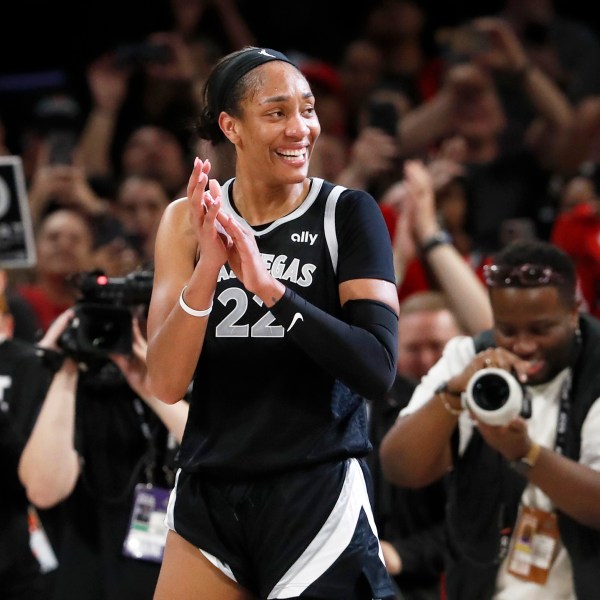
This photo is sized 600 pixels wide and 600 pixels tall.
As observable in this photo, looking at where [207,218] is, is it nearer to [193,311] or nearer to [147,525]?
[193,311]

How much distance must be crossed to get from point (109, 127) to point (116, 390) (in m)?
4.32

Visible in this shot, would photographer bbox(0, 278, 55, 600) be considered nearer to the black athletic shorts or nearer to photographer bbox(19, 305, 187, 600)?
photographer bbox(19, 305, 187, 600)

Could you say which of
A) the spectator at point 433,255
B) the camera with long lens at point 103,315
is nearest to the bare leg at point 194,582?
the camera with long lens at point 103,315

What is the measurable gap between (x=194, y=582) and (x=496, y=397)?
42.2 inches

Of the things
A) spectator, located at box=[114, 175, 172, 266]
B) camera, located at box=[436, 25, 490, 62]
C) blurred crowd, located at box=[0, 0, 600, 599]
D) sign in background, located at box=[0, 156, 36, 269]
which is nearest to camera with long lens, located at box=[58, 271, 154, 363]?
blurred crowd, located at box=[0, 0, 600, 599]

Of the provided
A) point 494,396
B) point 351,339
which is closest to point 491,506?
point 494,396

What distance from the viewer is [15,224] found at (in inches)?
231

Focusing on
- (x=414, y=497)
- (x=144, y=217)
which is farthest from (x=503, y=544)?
(x=144, y=217)

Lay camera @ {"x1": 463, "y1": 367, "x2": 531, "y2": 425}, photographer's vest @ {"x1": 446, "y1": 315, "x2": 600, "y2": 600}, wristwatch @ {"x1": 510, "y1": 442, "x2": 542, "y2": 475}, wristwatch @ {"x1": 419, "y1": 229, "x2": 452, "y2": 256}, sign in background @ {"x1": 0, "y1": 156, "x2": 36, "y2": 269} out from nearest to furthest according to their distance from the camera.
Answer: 1. camera @ {"x1": 463, "y1": 367, "x2": 531, "y2": 425}
2. wristwatch @ {"x1": 510, "y1": 442, "x2": 542, "y2": 475}
3. photographer's vest @ {"x1": 446, "y1": 315, "x2": 600, "y2": 600}
4. wristwatch @ {"x1": 419, "y1": 229, "x2": 452, "y2": 256}
5. sign in background @ {"x1": 0, "y1": 156, "x2": 36, "y2": 269}

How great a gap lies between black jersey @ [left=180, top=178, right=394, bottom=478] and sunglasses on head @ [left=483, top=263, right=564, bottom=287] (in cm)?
98

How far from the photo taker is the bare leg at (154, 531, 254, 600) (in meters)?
2.77

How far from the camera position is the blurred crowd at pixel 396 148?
5367mm

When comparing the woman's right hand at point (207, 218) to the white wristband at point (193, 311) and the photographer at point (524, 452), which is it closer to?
the white wristband at point (193, 311)

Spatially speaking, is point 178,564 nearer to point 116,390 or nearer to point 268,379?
point 268,379
